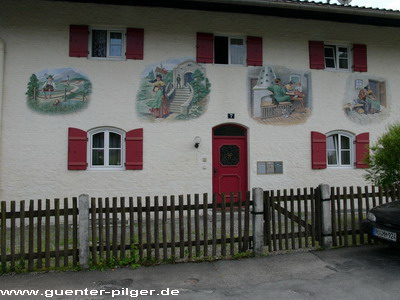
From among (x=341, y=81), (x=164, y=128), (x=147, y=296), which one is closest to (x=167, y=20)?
(x=164, y=128)

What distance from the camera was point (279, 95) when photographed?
928 cm

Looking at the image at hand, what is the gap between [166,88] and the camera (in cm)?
873

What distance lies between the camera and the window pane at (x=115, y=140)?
8.58m

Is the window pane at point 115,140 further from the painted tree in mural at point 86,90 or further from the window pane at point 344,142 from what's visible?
the window pane at point 344,142

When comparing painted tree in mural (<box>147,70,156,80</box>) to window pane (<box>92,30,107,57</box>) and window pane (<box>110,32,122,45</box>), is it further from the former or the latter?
window pane (<box>92,30,107,57</box>)

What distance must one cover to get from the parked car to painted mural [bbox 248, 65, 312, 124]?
438 cm

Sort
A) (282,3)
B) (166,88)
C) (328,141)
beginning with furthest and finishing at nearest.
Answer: (328,141) < (166,88) < (282,3)

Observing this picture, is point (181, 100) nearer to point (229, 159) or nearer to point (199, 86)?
point (199, 86)

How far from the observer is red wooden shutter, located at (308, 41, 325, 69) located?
955 cm

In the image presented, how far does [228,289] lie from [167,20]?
727 cm

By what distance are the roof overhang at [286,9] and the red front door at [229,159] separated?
318cm

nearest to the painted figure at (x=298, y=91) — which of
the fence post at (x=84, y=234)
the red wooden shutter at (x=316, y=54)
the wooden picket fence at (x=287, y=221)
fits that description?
the red wooden shutter at (x=316, y=54)

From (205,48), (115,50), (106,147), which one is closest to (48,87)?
(115,50)

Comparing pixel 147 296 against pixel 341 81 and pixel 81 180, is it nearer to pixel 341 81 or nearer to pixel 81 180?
pixel 81 180
